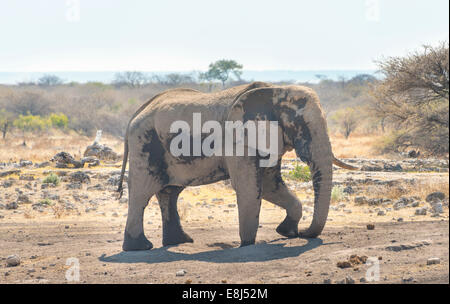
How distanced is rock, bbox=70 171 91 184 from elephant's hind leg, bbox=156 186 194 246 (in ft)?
24.9

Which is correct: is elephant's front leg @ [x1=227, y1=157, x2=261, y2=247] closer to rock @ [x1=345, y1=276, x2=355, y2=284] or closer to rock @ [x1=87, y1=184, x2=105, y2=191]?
rock @ [x1=345, y1=276, x2=355, y2=284]

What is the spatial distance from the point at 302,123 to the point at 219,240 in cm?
290

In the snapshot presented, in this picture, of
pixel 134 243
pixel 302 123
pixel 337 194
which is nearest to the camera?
pixel 302 123

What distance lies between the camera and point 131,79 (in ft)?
273

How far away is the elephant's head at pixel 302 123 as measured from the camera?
9.15 meters

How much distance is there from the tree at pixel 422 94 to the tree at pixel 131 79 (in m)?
61.5

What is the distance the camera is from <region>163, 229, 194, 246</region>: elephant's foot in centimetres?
1103

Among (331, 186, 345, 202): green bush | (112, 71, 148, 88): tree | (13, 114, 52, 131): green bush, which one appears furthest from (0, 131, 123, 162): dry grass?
(112, 71, 148, 88): tree

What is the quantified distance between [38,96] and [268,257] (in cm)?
4785

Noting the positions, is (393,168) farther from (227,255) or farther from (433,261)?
(433,261)

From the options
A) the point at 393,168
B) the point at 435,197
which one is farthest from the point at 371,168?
the point at 435,197

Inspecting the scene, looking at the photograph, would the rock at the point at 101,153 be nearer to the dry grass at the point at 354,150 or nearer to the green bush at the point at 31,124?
the dry grass at the point at 354,150

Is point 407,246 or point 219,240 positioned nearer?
point 407,246

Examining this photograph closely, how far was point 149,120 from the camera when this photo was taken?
1078 cm
